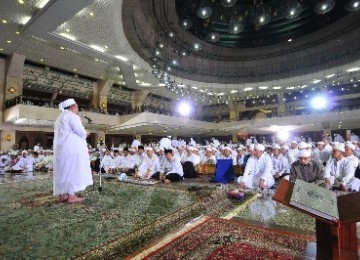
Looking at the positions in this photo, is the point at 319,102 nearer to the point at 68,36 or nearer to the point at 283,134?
the point at 283,134

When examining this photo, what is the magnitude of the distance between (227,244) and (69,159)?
8.79 feet

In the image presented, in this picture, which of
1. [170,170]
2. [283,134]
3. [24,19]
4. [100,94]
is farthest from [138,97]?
[170,170]

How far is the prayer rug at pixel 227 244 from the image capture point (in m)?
2.01

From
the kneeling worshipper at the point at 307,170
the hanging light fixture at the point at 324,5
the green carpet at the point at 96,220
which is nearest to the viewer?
the green carpet at the point at 96,220

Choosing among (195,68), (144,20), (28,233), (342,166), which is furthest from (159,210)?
(195,68)

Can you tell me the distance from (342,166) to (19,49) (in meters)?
15.6

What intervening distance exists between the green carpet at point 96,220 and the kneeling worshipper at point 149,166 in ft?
7.16

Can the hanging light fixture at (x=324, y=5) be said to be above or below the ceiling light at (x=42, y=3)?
below

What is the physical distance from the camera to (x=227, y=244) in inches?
87.3

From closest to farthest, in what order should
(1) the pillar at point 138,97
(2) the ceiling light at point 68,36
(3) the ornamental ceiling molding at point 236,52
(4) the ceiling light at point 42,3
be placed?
(4) the ceiling light at point 42,3, (2) the ceiling light at point 68,36, (3) the ornamental ceiling molding at point 236,52, (1) the pillar at point 138,97

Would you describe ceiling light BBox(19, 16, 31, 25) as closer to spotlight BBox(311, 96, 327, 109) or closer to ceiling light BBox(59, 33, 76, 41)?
ceiling light BBox(59, 33, 76, 41)

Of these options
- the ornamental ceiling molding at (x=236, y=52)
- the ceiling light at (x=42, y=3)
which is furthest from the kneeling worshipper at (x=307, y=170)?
the ceiling light at (x=42, y=3)

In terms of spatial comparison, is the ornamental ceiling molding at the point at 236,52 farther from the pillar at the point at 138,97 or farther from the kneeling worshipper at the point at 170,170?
the kneeling worshipper at the point at 170,170

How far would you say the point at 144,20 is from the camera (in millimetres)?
13602
